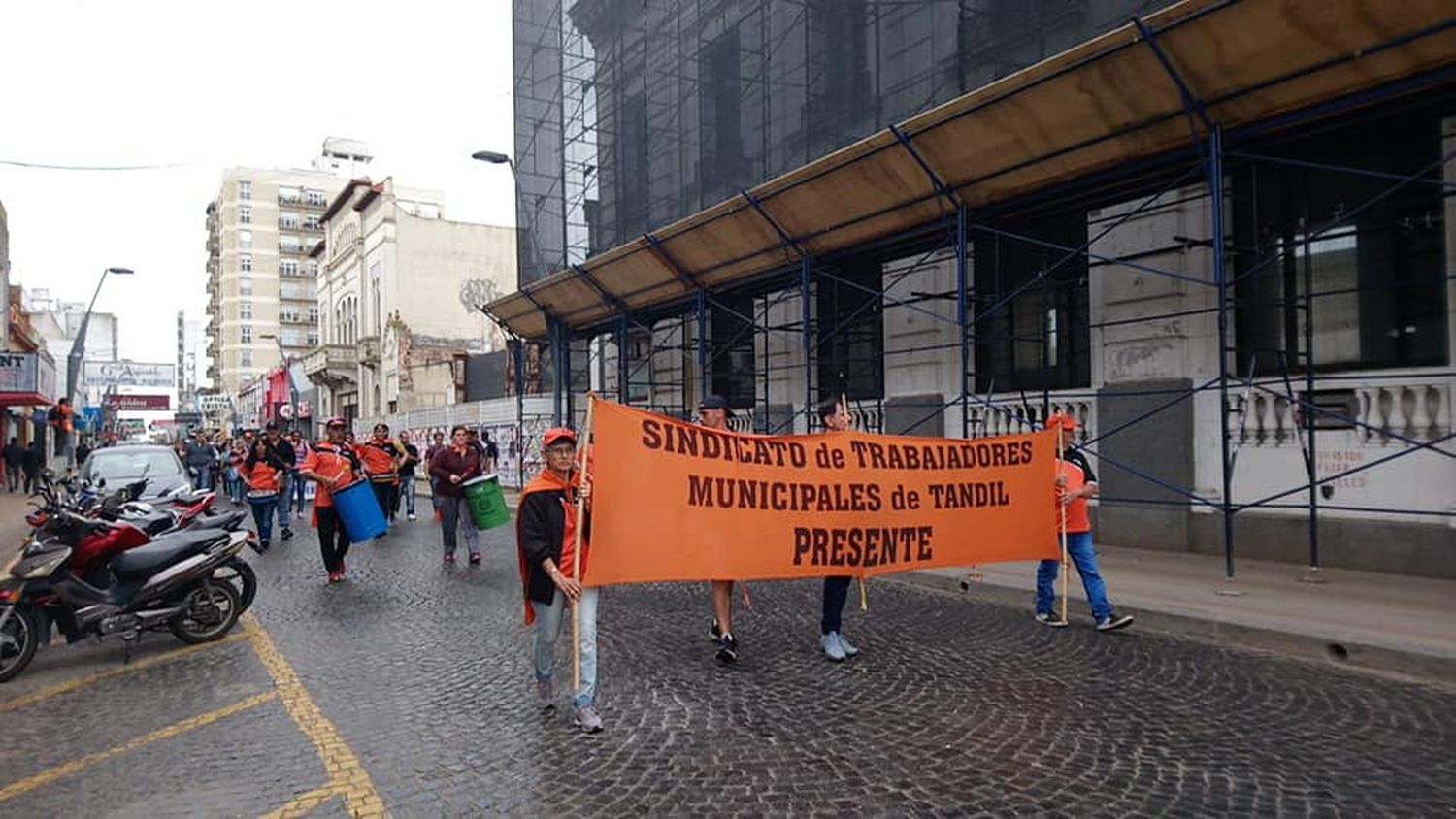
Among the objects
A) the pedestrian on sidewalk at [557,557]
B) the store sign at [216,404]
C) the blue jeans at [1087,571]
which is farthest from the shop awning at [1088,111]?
the store sign at [216,404]

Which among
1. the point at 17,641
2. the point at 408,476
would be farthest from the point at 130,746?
the point at 408,476

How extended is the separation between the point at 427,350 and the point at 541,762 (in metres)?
39.9

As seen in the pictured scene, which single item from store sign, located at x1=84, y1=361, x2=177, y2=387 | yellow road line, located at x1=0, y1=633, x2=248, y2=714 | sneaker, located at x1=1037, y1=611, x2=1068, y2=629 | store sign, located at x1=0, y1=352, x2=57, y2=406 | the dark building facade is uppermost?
the dark building facade

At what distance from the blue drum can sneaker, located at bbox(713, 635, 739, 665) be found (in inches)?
217

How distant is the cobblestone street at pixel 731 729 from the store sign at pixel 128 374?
7573cm

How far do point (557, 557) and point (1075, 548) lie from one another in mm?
4356

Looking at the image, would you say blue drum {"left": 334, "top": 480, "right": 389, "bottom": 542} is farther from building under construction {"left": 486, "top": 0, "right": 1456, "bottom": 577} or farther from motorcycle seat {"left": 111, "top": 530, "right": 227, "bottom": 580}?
building under construction {"left": 486, "top": 0, "right": 1456, "bottom": 577}

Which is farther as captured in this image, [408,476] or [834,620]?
[408,476]

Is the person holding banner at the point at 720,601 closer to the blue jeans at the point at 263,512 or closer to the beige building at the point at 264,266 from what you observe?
the blue jeans at the point at 263,512

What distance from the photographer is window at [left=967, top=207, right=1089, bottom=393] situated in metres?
12.1

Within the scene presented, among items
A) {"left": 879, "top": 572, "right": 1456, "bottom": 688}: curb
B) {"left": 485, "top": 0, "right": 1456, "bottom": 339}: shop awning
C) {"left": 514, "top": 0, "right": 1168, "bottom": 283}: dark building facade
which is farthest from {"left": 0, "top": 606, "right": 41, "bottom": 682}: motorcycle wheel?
{"left": 514, "top": 0, "right": 1168, "bottom": 283}: dark building facade

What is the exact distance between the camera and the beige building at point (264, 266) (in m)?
86.4

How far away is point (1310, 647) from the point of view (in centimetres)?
629

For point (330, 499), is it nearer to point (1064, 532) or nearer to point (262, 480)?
point (262, 480)
